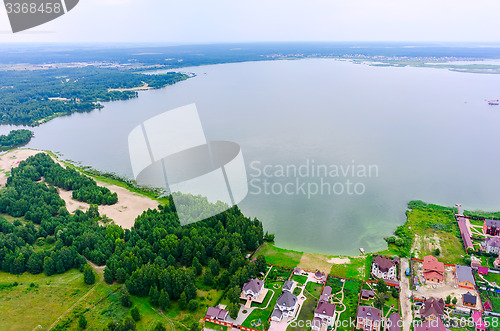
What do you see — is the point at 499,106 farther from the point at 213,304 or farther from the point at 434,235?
the point at 213,304

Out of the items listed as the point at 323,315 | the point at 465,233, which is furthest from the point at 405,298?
the point at 465,233

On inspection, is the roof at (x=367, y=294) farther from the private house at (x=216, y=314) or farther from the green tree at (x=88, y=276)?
the green tree at (x=88, y=276)

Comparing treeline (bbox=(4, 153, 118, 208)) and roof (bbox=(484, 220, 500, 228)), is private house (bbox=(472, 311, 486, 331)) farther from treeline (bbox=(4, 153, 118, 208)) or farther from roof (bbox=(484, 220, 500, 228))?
treeline (bbox=(4, 153, 118, 208))

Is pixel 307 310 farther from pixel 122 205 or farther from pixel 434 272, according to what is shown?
pixel 122 205

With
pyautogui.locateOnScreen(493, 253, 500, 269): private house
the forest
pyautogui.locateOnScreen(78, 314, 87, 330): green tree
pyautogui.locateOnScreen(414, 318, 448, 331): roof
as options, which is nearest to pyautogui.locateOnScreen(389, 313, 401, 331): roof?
pyautogui.locateOnScreen(414, 318, 448, 331): roof

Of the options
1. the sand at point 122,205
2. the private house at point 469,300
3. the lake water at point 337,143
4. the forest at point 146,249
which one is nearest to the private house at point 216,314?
the forest at point 146,249

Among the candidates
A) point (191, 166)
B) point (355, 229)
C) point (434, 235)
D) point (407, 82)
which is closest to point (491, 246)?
point (434, 235)
